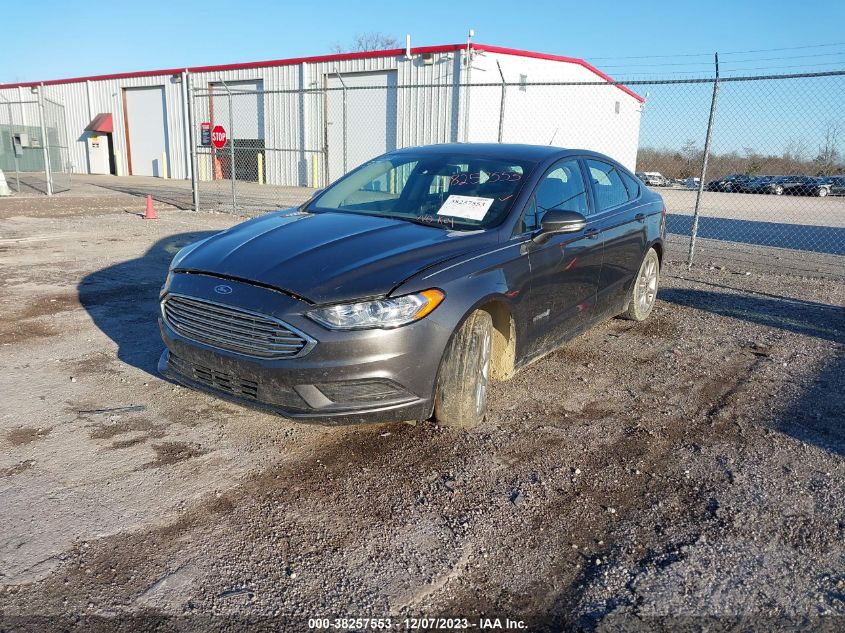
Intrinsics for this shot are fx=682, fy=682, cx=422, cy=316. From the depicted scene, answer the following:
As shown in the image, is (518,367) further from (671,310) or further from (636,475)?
(671,310)

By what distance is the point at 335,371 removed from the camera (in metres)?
3.35

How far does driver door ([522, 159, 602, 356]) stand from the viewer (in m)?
4.43

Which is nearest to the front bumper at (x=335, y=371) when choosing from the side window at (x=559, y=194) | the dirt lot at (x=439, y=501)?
the dirt lot at (x=439, y=501)

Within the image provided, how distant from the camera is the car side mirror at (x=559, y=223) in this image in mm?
4293

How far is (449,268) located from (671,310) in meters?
4.29

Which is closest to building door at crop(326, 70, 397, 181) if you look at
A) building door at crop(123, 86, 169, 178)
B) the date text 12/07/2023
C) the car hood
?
building door at crop(123, 86, 169, 178)

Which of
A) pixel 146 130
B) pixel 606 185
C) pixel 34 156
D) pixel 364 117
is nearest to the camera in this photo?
pixel 606 185

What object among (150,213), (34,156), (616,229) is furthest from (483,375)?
(34,156)

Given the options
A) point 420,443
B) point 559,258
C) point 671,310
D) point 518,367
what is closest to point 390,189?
point 559,258

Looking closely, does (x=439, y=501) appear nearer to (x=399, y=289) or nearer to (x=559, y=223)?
(x=399, y=289)

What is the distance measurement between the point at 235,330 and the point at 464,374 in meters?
1.27

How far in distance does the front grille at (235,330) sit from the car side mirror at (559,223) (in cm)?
178

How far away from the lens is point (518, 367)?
14.4 ft

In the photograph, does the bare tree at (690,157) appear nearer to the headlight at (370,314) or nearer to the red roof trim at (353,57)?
the red roof trim at (353,57)
